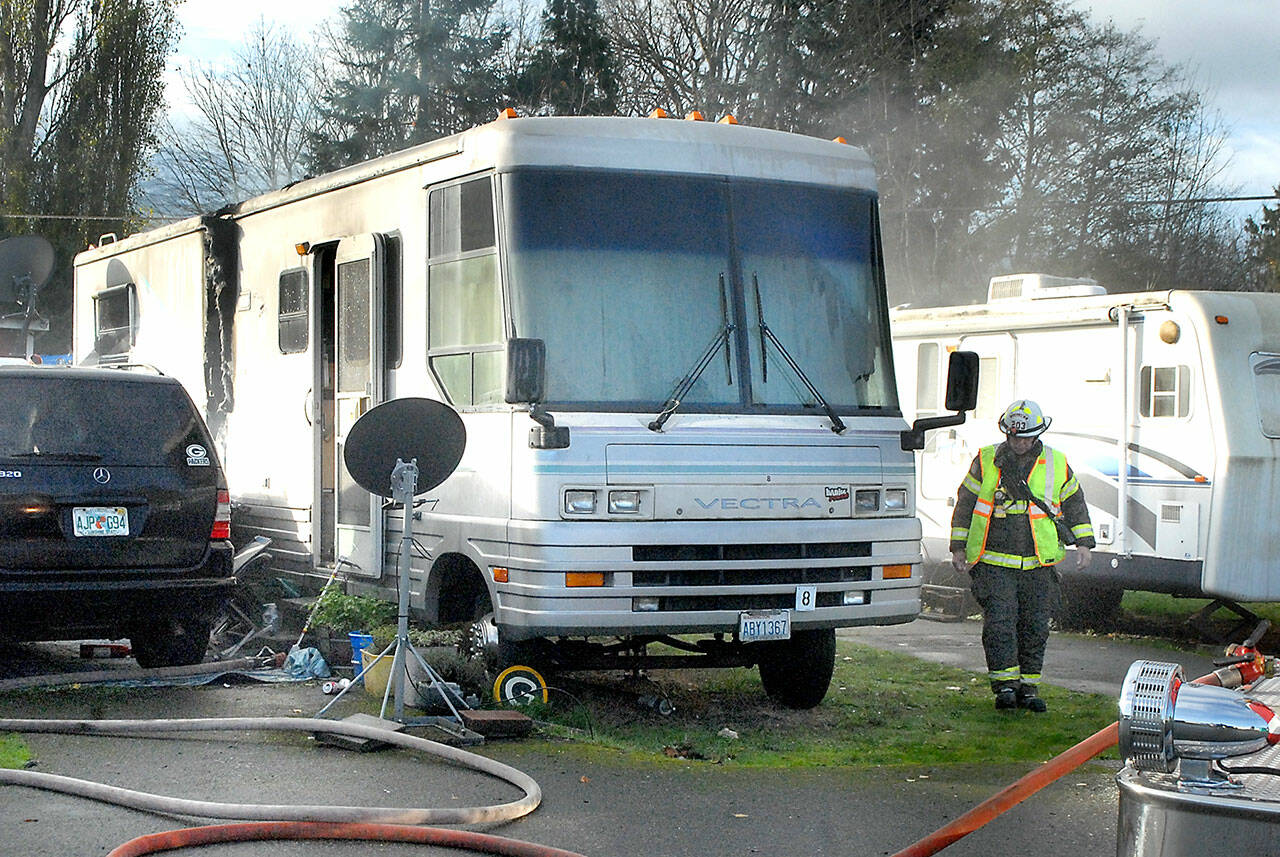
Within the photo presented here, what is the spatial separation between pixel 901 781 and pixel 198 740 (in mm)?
3192

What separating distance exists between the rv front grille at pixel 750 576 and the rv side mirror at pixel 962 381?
0.98 metres

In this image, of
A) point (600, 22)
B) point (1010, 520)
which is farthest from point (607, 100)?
point (1010, 520)

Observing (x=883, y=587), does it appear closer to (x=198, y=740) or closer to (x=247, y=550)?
(x=198, y=740)

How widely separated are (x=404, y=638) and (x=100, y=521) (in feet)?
6.49

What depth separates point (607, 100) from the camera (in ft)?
95.9

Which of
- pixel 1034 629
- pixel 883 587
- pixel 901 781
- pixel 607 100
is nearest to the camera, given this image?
pixel 901 781

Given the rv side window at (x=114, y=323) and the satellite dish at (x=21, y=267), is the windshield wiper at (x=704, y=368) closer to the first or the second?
the rv side window at (x=114, y=323)

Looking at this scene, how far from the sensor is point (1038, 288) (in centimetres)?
1357

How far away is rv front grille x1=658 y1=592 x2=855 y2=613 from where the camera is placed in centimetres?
758

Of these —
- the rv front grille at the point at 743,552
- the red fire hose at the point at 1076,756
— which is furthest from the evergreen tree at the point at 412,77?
the red fire hose at the point at 1076,756

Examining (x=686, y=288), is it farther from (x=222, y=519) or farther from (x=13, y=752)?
(x=13, y=752)

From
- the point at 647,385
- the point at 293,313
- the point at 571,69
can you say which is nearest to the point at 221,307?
the point at 293,313

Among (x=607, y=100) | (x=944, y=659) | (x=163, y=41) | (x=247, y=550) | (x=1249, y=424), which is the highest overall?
(x=163, y=41)

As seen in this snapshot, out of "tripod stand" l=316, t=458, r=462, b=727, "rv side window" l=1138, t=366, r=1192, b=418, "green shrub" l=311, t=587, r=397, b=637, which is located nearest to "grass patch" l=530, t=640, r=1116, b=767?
"tripod stand" l=316, t=458, r=462, b=727
